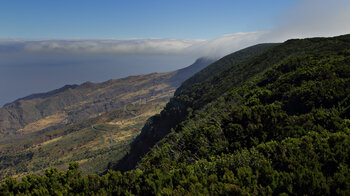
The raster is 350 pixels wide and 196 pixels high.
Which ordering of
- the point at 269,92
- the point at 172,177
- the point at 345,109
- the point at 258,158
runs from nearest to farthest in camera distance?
1. the point at 258,158
2. the point at 172,177
3. the point at 345,109
4. the point at 269,92

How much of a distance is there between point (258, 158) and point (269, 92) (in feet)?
73.8

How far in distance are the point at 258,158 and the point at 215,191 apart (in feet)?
14.4

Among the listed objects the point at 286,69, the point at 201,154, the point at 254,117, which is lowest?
the point at 201,154

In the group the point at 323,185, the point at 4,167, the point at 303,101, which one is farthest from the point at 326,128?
the point at 4,167

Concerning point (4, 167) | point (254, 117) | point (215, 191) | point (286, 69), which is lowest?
point (4, 167)

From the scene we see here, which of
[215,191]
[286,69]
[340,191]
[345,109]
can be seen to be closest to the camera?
[340,191]

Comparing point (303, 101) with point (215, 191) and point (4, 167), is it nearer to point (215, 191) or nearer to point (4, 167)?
point (215, 191)

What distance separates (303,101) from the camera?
2791cm

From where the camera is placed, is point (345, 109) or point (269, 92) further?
point (269, 92)

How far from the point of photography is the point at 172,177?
695 inches

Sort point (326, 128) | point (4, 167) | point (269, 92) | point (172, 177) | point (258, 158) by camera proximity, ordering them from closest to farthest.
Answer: point (258, 158)
point (172, 177)
point (326, 128)
point (269, 92)
point (4, 167)

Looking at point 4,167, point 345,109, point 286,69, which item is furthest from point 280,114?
point 4,167

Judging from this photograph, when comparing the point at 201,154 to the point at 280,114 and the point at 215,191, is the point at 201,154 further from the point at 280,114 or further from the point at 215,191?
the point at 215,191

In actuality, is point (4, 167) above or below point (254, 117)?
below
